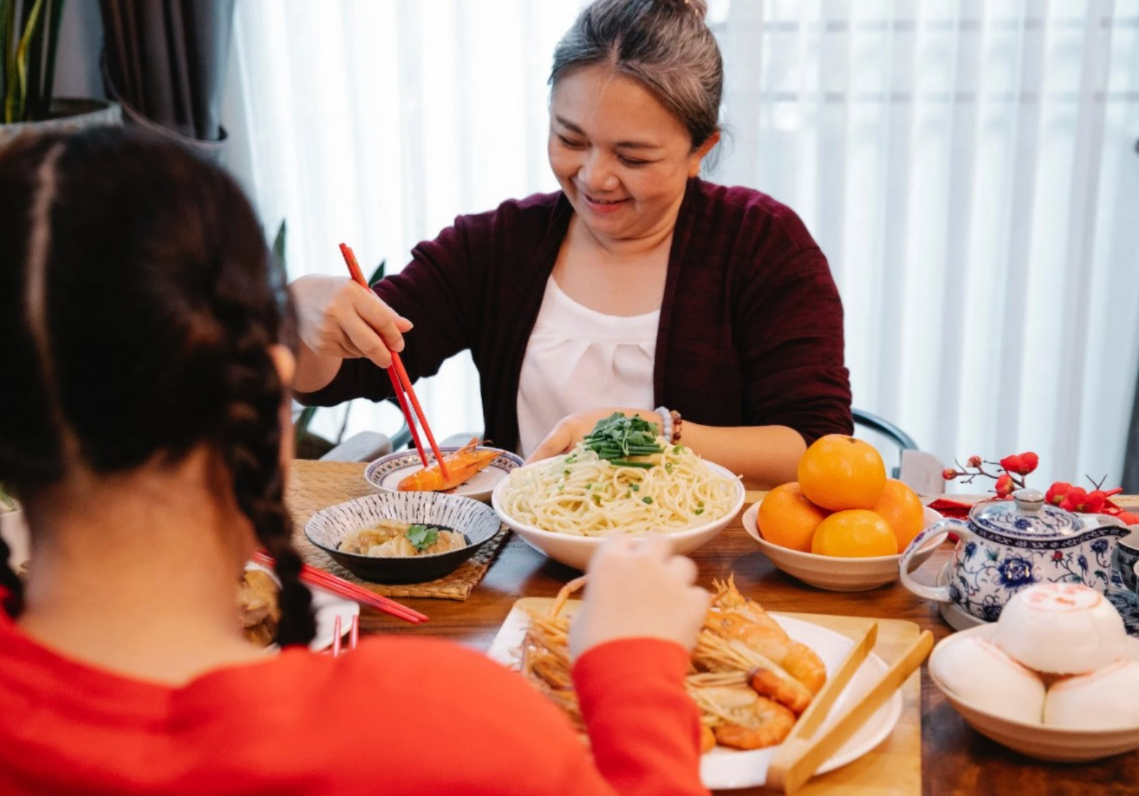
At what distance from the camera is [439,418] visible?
353 cm

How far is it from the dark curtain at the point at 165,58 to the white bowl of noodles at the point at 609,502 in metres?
2.08

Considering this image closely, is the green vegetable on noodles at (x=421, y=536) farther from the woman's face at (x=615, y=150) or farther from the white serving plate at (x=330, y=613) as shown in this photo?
the woman's face at (x=615, y=150)

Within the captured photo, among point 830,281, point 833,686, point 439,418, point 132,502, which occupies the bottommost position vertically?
point 439,418

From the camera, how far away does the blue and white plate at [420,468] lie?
1.71 meters

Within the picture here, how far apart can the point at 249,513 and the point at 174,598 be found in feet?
0.24

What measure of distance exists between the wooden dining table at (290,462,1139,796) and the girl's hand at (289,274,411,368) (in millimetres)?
273

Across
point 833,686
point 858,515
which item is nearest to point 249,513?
point 833,686

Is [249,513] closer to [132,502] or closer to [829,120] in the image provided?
[132,502]

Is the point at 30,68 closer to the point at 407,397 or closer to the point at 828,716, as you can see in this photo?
the point at 407,397

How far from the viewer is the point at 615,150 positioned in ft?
6.36

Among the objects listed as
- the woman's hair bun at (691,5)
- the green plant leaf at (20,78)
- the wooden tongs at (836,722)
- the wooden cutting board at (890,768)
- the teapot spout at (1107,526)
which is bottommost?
the wooden cutting board at (890,768)

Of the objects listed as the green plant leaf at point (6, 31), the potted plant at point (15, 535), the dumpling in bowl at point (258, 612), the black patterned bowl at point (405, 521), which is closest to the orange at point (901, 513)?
the black patterned bowl at point (405, 521)

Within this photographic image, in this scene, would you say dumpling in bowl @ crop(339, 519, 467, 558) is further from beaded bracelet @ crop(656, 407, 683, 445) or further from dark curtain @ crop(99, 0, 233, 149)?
dark curtain @ crop(99, 0, 233, 149)

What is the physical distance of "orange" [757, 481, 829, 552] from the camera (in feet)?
4.61
